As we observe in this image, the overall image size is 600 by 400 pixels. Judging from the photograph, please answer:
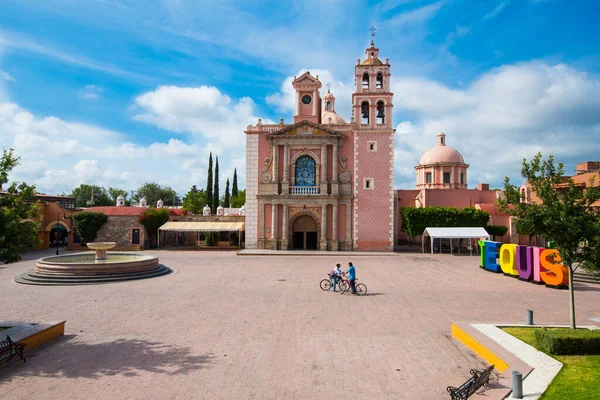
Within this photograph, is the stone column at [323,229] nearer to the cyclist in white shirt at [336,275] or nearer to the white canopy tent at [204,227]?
the white canopy tent at [204,227]

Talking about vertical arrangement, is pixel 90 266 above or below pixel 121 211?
below

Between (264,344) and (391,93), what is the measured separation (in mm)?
31340

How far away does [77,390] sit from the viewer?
7.62 meters

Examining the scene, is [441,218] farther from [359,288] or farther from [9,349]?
[9,349]

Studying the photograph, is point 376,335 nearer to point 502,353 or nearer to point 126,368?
point 502,353

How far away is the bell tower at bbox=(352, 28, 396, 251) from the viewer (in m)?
36.3

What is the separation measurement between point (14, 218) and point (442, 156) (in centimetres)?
4584

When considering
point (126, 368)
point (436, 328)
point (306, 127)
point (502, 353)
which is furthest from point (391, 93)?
point (126, 368)

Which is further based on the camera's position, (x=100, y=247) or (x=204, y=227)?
(x=204, y=227)

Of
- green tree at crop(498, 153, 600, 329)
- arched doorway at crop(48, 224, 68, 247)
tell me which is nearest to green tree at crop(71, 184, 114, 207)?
arched doorway at crop(48, 224, 68, 247)

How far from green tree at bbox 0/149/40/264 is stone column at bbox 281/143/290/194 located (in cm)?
2646

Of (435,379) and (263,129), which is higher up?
(263,129)

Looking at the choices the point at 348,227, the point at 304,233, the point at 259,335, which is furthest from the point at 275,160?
the point at 259,335

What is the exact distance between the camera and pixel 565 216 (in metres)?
10.2
